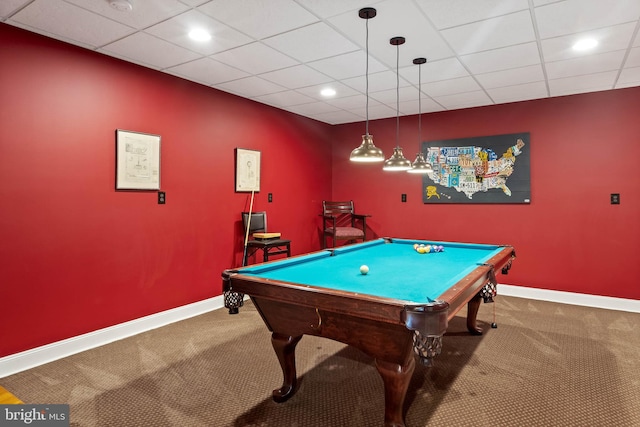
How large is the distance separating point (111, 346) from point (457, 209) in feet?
14.1

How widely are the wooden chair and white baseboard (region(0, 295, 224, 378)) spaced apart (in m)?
1.95

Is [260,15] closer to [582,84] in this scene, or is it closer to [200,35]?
[200,35]

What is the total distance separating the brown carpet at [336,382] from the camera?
2.07 metres

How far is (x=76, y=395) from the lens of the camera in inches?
91.1

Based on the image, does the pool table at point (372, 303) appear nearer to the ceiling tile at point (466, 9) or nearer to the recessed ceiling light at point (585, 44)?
the ceiling tile at point (466, 9)

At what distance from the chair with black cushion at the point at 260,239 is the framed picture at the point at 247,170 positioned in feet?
1.11

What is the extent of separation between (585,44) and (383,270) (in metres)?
2.45

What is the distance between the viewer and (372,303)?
1.62 m

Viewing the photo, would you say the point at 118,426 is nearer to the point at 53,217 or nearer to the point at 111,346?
the point at 111,346

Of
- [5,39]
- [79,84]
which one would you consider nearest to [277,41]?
[79,84]

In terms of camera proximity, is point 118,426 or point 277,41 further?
point 277,41

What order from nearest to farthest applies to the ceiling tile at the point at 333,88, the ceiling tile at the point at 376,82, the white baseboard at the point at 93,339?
1. the white baseboard at the point at 93,339
2. the ceiling tile at the point at 376,82
3. the ceiling tile at the point at 333,88

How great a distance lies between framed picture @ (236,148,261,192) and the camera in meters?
4.42

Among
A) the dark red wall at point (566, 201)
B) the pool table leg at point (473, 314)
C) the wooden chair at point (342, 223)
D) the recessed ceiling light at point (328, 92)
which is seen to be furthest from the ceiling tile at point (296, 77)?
the pool table leg at point (473, 314)
